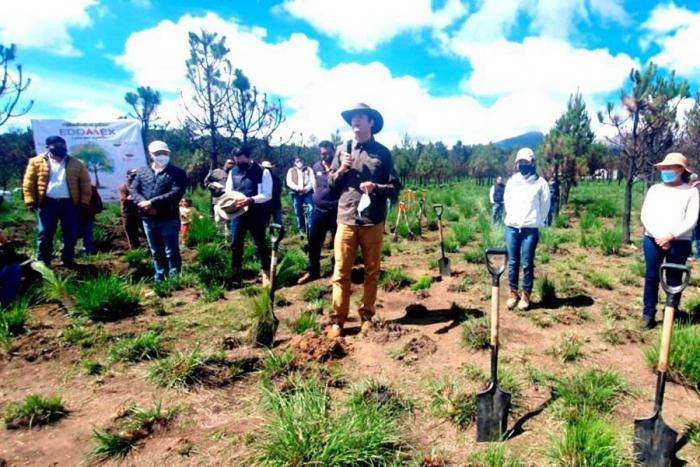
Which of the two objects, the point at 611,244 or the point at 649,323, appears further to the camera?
the point at 611,244

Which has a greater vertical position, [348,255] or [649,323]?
[348,255]

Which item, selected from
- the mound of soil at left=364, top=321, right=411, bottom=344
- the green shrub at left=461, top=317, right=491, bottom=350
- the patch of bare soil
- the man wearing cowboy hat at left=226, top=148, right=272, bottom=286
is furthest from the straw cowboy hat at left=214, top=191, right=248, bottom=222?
the green shrub at left=461, top=317, right=491, bottom=350

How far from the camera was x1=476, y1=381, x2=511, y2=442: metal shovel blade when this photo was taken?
8.41 ft

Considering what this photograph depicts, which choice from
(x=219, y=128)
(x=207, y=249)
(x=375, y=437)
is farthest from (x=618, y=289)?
(x=219, y=128)

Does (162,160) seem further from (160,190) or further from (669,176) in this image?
(669,176)

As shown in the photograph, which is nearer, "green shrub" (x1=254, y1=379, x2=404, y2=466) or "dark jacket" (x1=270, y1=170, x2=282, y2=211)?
"green shrub" (x1=254, y1=379, x2=404, y2=466)

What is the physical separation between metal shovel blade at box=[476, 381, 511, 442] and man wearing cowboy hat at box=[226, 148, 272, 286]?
138 inches

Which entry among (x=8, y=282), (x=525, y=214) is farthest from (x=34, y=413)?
(x=525, y=214)

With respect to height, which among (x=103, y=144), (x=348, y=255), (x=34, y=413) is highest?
(x=103, y=144)

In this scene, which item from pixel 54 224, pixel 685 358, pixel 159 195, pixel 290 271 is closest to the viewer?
pixel 685 358

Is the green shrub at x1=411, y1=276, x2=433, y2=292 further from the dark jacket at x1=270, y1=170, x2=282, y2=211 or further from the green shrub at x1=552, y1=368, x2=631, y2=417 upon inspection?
the dark jacket at x1=270, y1=170, x2=282, y2=211

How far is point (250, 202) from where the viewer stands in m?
5.49

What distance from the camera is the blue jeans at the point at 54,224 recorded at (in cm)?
565

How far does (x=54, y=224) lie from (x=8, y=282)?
172cm
